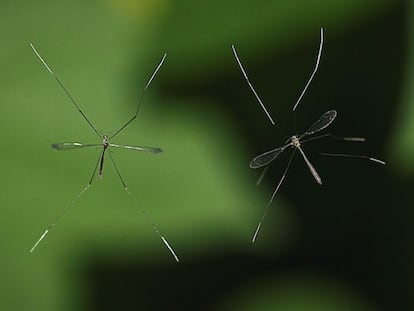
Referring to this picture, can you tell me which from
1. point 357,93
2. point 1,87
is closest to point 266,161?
point 357,93

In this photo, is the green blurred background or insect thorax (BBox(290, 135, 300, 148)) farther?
the green blurred background

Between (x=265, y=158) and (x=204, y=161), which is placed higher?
(x=204, y=161)

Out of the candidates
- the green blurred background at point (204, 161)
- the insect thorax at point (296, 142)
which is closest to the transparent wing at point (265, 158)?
the insect thorax at point (296, 142)

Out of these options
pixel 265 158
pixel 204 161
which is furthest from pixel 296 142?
pixel 204 161

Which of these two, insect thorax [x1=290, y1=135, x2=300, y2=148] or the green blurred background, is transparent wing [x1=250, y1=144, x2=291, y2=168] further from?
the green blurred background

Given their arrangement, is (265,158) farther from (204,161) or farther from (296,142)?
(204,161)

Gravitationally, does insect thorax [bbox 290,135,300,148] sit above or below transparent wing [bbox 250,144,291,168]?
above

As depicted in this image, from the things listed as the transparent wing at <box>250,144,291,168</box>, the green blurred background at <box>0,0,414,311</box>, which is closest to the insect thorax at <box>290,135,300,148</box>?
the transparent wing at <box>250,144,291,168</box>

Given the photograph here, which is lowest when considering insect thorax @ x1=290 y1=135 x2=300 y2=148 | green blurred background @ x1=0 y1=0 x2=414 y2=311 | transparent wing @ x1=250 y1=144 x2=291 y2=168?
transparent wing @ x1=250 y1=144 x2=291 y2=168

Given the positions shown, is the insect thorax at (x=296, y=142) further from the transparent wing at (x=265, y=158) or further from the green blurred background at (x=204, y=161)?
the green blurred background at (x=204, y=161)

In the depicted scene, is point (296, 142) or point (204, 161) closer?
point (296, 142)
